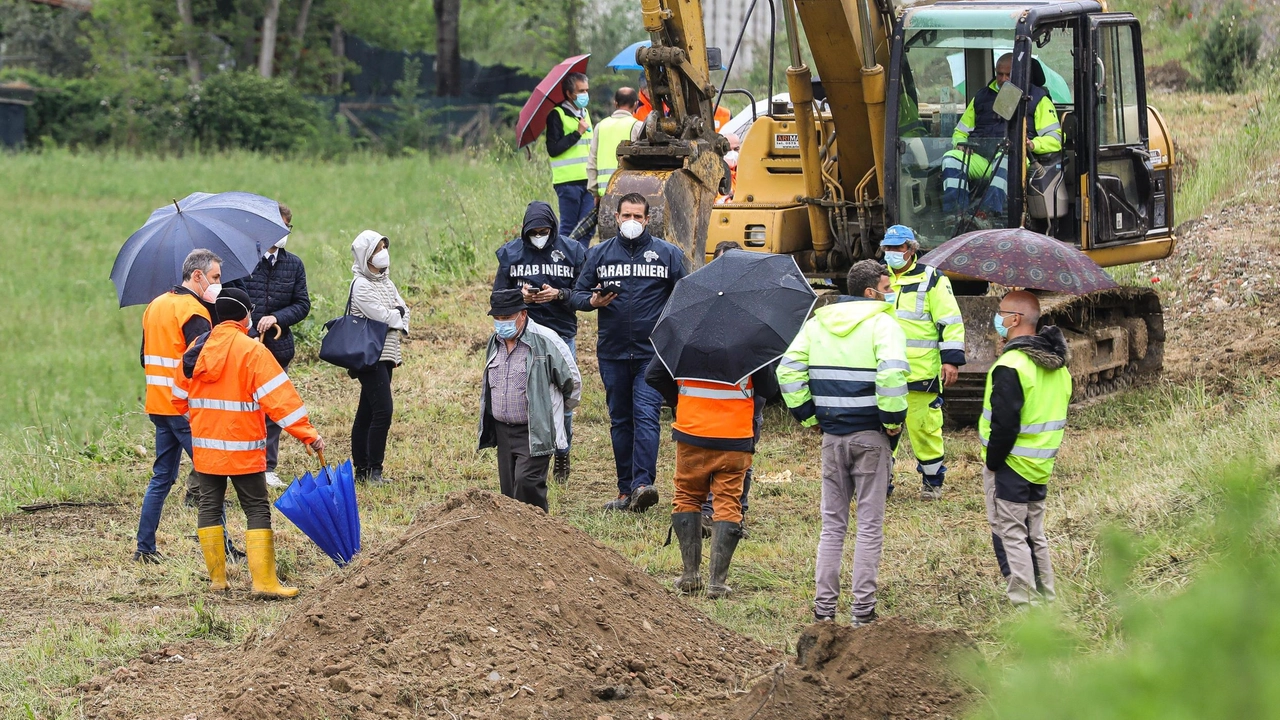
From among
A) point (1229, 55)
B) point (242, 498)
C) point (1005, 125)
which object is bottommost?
point (242, 498)

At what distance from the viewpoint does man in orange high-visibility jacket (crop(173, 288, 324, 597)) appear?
735 centimetres

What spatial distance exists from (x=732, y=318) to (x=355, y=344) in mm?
3558

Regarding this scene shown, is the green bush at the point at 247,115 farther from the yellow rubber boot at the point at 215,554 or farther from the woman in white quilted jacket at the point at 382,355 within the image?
the yellow rubber boot at the point at 215,554

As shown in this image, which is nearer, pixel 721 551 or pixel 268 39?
pixel 721 551

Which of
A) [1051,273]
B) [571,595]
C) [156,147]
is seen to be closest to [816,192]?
[1051,273]

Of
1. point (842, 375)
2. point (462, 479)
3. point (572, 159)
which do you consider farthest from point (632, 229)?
point (572, 159)

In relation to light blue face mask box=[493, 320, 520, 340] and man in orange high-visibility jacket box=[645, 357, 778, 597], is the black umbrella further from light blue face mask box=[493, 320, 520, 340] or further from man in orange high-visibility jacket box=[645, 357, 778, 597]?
light blue face mask box=[493, 320, 520, 340]

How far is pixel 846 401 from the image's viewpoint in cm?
625

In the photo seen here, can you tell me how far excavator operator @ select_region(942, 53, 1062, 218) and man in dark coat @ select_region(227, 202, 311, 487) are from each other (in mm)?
4907

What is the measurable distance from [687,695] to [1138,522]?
97.9 inches

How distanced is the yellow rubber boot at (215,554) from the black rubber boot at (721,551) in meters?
2.75

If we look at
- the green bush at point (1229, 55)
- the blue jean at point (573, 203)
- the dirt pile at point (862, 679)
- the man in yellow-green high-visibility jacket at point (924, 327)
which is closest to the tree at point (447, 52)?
the green bush at point (1229, 55)

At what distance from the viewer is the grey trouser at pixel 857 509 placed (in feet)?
20.7

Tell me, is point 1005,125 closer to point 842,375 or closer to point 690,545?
point 842,375
